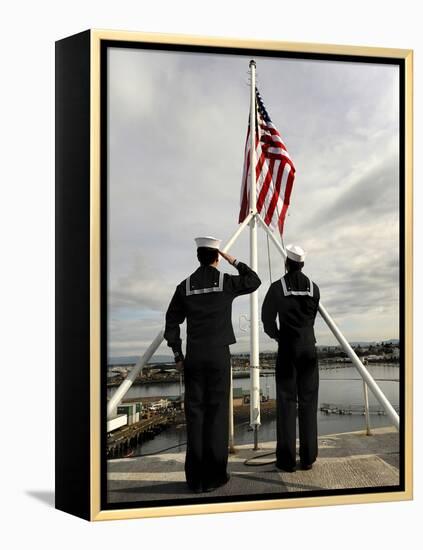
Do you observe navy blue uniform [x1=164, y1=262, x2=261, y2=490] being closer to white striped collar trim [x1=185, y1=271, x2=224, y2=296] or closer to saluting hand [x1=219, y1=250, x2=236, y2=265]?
white striped collar trim [x1=185, y1=271, x2=224, y2=296]

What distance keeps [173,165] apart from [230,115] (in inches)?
19.5

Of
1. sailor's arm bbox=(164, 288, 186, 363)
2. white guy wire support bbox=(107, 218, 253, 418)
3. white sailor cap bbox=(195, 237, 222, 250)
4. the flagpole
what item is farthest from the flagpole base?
white sailor cap bbox=(195, 237, 222, 250)

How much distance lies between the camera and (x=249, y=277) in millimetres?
4973

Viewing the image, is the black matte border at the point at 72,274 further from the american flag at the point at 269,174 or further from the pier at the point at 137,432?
the american flag at the point at 269,174

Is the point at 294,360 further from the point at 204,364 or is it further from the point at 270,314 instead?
the point at 204,364

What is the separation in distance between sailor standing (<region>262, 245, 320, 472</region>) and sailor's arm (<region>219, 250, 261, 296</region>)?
6.3 inches

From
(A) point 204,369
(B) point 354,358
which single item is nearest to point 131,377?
(A) point 204,369

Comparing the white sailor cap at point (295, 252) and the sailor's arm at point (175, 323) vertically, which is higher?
the white sailor cap at point (295, 252)

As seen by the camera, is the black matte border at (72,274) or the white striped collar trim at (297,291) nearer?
the black matte border at (72,274)

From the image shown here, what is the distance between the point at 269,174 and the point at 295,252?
20.6 inches

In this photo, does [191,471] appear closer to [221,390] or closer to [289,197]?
[221,390]

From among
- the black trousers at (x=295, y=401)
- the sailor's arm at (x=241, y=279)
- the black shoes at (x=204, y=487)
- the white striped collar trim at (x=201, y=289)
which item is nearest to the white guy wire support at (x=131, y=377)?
the white striped collar trim at (x=201, y=289)

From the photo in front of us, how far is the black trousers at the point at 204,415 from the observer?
15.9ft

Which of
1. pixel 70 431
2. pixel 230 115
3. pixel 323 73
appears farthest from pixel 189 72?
pixel 70 431
